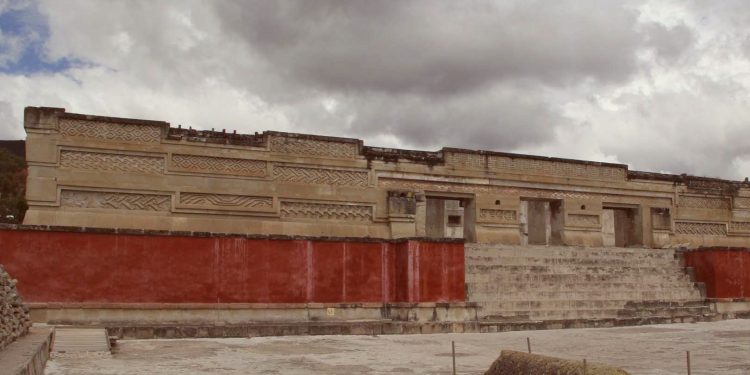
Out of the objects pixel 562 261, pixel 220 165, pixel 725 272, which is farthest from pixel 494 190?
pixel 220 165

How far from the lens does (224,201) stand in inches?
600

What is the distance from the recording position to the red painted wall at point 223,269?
37.3 ft

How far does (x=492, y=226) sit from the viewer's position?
59.3ft

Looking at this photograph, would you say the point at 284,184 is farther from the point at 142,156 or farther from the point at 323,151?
the point at 142,156

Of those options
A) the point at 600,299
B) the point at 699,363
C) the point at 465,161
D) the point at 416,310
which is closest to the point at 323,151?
the point at 465,161

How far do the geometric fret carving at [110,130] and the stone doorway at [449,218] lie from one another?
22.4 feet

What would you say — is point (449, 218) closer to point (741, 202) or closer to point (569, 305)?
point (741, 202)

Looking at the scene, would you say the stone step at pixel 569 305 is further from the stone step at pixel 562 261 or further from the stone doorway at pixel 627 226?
the stone doorway at pixel 627 226

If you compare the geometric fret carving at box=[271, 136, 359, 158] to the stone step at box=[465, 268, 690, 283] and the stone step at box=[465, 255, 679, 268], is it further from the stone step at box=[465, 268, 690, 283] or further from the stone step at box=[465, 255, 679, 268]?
the stone step at box=[465, 268, 690, 283]

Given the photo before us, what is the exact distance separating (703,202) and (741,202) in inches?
55.5

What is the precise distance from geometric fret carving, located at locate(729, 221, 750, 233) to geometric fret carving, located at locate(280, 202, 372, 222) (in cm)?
1172

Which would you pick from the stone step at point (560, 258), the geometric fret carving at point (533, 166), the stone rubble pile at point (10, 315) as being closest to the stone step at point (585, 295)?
the stone step at point (560, 258)

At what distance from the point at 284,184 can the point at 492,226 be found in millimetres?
5646

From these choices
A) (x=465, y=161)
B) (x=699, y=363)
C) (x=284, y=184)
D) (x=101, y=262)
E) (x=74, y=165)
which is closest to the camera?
(x=699, y=363)
